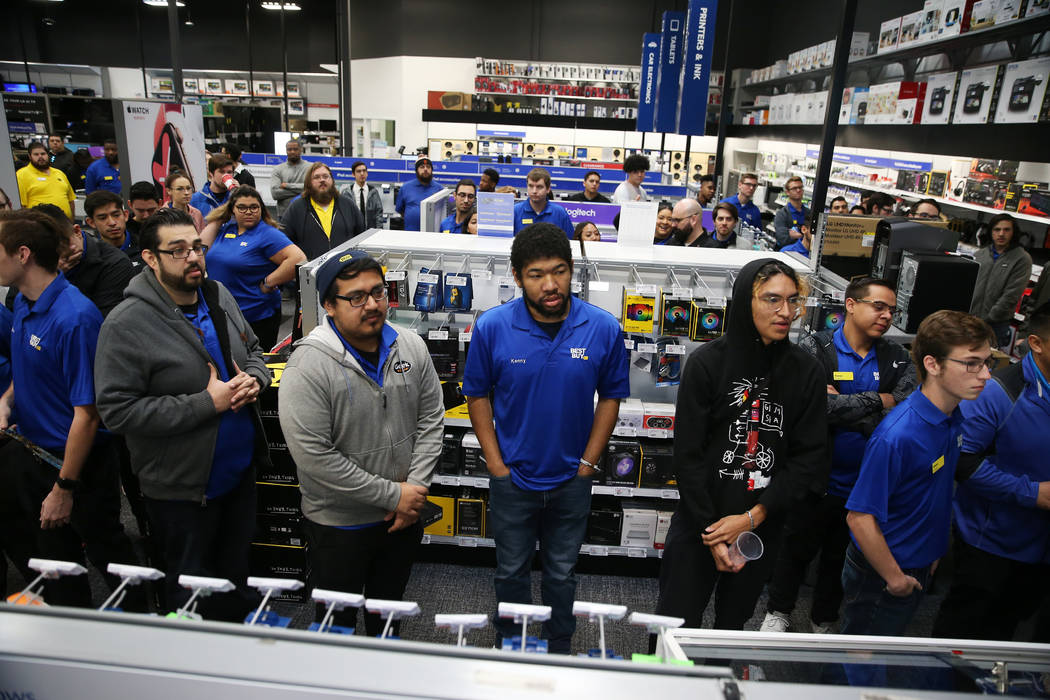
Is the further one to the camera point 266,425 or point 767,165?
point 767,165

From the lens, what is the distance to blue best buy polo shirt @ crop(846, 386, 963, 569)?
199 cm

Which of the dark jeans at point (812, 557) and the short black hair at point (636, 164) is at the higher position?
the short black hair at point (636, 164)

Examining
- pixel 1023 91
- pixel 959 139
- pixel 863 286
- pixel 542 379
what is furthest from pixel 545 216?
pixel 959 139

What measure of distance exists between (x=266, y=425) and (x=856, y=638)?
2531mm

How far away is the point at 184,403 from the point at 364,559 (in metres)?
0.80

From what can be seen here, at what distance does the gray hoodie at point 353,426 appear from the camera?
6.72ft

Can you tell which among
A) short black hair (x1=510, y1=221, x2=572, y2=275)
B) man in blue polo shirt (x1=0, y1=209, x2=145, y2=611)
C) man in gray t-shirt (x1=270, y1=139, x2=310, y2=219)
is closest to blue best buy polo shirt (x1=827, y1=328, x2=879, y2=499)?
short black hair (x1=510, y1=221, x2=572, y2=275)

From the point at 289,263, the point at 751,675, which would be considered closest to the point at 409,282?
the point at 289,263

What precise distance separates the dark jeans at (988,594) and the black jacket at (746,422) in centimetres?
76

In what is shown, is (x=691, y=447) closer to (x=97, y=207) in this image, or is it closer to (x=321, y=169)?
(x=97, y=207)

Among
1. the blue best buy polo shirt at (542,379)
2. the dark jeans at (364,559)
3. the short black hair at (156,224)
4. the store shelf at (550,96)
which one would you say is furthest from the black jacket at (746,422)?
the store shelf at (550,96)

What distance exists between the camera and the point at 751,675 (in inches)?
43.6

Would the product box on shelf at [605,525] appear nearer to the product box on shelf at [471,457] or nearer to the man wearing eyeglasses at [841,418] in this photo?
the product box on shelf at [471,457]

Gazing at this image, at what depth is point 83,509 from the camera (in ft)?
8.23
